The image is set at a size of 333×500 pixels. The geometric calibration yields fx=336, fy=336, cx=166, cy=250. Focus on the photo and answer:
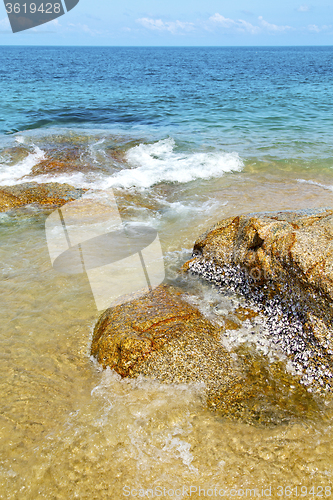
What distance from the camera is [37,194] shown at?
28.2 feet

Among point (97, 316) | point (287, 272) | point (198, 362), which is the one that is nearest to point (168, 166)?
point (97, 316)

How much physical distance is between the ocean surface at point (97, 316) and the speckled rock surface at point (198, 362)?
0.40ft

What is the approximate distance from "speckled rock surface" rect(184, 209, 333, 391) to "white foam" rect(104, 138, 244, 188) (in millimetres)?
5206

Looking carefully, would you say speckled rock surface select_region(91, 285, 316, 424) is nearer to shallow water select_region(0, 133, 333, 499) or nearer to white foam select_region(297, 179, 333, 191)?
shallow water select_region(0, 133, 333, 499)

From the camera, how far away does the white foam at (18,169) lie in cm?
975

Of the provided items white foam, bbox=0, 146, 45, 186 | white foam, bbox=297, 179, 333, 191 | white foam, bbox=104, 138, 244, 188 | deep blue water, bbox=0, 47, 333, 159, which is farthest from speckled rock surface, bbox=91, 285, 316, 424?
deep blue water, bbox=0, 47, 333, 159

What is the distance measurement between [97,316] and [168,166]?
25.2 feet

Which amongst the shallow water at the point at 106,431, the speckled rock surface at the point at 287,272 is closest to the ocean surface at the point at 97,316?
the shallow water at the point at 106,431

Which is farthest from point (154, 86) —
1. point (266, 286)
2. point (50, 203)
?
point (266, 286)

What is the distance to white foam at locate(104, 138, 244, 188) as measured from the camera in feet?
33.4

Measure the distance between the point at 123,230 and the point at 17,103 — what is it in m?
19.7

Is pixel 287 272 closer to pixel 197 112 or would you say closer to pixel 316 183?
pixel 316 183

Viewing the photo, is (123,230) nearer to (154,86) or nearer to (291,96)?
(291,96)

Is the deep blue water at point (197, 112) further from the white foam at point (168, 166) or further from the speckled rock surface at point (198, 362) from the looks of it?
the speckled rock surface at point (198, 362)
